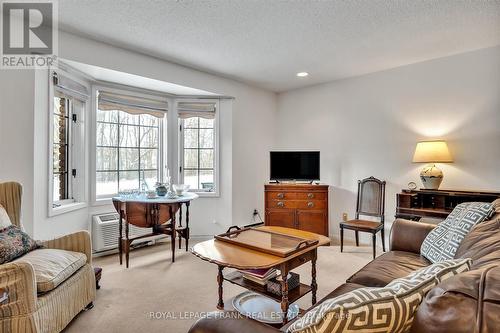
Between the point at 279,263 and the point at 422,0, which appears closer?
the point at 279,263

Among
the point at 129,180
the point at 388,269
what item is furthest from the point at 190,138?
the point at 388,269

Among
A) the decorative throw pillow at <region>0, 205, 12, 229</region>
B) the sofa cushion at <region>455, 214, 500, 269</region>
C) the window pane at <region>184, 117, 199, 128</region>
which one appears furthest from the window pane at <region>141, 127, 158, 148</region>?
the sofa cushion at <region>455, 214, 500, 269</region>

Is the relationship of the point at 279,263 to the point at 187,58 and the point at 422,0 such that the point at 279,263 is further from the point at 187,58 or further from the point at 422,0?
the point at 187,58

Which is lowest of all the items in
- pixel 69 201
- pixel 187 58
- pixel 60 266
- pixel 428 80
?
pixel 60 266

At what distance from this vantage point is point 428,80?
3582 millimetres

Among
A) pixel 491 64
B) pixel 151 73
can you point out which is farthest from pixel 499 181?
pixel 151 73

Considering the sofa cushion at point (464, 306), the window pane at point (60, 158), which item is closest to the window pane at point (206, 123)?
the window pane at point (60, 158)

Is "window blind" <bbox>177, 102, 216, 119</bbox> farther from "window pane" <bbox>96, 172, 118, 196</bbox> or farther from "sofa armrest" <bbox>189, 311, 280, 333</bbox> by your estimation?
"sofa armrest" <bbox>189, 311, 280, 333</bbox>

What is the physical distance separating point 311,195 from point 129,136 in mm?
2712

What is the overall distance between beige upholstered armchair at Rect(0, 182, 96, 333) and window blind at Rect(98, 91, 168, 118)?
5.43 feet

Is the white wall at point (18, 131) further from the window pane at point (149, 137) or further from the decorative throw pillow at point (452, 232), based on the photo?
the decorative throw pillow at point (452, 232)

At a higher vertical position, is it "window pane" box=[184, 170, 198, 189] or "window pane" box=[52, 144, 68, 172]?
"window pane" box=[52, 144, 68, 172]

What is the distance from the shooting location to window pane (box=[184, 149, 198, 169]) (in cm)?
440

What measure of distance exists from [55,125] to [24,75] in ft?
2.34
